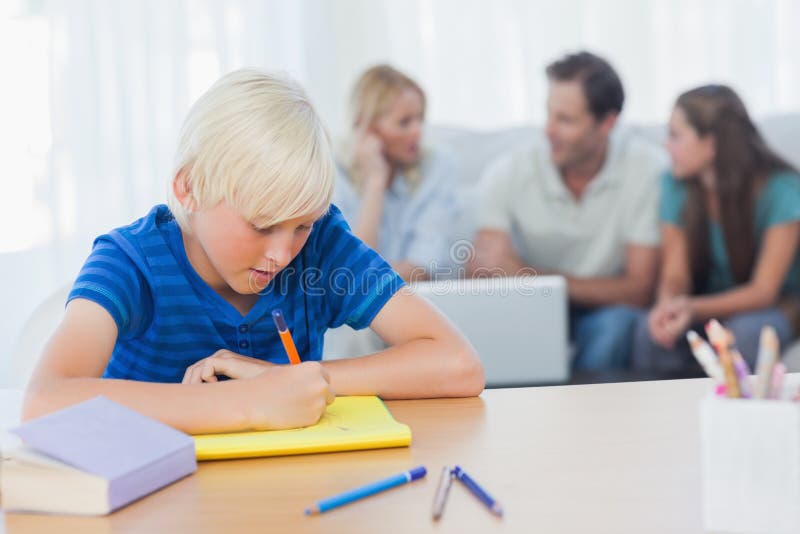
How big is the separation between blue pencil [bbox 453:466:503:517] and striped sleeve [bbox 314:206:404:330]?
0.49 metres

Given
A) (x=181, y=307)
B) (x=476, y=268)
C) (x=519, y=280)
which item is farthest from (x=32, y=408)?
(x=476, y=268)

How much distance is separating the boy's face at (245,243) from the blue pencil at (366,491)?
42 centimetres

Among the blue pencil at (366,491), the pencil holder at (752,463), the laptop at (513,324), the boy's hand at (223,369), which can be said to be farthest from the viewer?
the laptop at (513,324)

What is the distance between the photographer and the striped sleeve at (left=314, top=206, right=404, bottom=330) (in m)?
1.26

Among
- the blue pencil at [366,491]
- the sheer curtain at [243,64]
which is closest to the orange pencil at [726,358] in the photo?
the blue pencil at [366,491]

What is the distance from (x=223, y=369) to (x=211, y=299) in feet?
0.64

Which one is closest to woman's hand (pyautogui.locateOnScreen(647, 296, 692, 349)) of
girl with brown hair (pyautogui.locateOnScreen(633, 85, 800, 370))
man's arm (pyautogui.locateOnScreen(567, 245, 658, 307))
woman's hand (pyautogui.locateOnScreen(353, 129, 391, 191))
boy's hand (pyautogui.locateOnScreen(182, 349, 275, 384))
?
girl with brown hair (pyautogui.locateOnScreen(633, 85, 800, 370))

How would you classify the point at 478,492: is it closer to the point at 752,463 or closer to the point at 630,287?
the point at 752,463

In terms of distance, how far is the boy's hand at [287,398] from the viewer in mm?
921

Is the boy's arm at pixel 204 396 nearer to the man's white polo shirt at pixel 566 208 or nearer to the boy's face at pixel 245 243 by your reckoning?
the boy's face at pixel 245 243

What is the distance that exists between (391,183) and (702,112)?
98cm

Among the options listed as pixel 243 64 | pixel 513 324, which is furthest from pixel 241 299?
pixel 243 64

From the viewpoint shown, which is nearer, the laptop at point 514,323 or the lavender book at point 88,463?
the lavender book at point 88,463

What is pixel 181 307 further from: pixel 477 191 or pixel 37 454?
pixel 477 191
